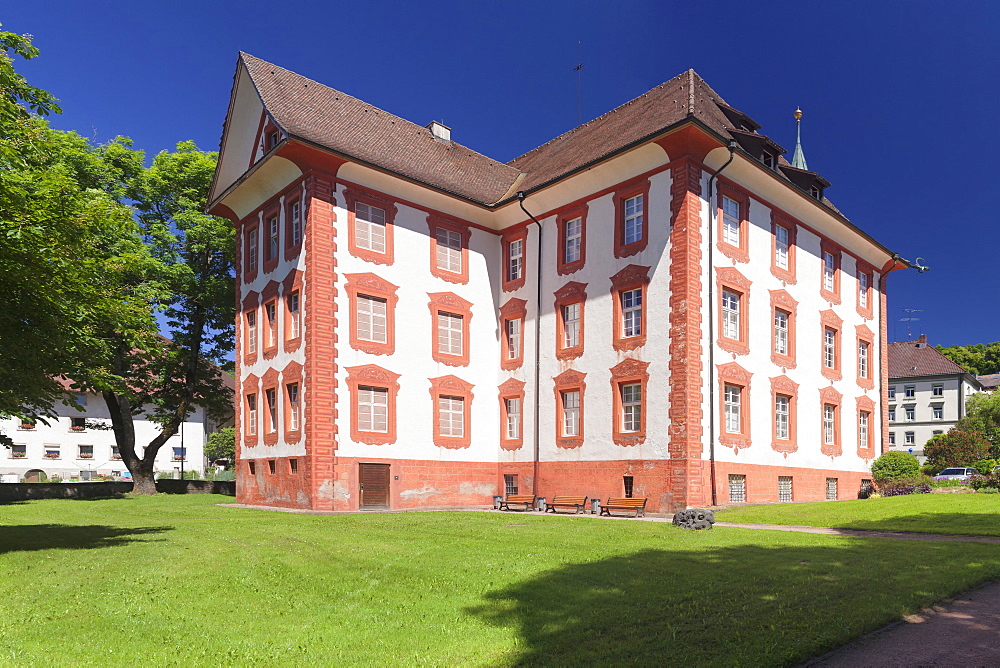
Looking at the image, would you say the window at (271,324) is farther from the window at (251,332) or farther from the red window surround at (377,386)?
the red window surround at (377,386)

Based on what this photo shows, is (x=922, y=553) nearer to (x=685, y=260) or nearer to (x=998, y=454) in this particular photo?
(x=685, y=260)

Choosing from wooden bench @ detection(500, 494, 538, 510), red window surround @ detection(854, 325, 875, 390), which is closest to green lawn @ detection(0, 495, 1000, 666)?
wooden bench @ detection(500, 494, 538, 510)

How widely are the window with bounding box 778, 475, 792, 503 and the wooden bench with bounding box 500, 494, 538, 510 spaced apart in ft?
29.3

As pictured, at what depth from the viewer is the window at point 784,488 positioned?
2765cm

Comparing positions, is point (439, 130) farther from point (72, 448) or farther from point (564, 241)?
point (72, 448)

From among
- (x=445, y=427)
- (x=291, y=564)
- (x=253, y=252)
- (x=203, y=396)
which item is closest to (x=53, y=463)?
(x=203, y=396)

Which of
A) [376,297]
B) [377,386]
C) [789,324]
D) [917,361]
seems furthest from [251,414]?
[917,361]

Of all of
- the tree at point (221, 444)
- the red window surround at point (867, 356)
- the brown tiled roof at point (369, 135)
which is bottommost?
the tree at point (221, 444)

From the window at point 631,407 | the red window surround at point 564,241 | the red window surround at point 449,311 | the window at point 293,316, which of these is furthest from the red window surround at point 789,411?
the window at point 293,316

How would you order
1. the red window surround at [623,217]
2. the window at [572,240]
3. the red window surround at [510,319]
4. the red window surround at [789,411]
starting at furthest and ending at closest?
the red window surround at [510,319], the window at [572,240], the red window surround at [789,411], the red window surround at [623,217]

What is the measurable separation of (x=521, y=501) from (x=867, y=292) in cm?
2080

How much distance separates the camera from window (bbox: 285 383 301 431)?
26812 millimetres

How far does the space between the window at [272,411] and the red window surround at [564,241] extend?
38.6 ft

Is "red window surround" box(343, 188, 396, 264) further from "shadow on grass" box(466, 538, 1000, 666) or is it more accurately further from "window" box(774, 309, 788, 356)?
"shadow on grass" box(466, 538, 1000, 666)
